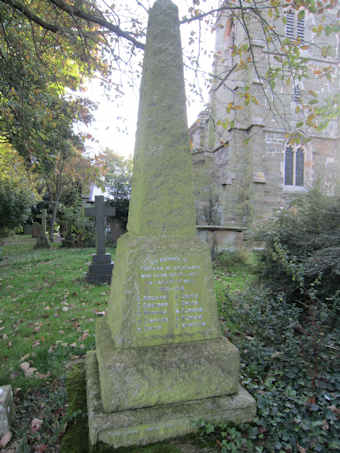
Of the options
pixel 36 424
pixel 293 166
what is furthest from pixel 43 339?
pixel 293 166

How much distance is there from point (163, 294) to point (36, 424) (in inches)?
58.8

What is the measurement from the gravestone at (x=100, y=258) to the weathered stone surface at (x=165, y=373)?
4.75m

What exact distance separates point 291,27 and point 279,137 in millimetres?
6850

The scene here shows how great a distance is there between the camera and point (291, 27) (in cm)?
1595

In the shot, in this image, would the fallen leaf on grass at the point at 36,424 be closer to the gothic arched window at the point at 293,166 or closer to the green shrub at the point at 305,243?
the green shrub at the point at 305,243

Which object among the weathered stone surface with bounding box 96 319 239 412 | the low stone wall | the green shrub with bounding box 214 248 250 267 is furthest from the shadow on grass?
the low stone wall

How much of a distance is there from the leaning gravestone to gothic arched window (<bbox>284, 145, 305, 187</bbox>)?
49.7ft

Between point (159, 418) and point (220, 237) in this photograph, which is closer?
point (159, 418)

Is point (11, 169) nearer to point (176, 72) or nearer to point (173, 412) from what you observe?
point (176, 72)

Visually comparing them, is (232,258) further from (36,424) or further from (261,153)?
(261,153)

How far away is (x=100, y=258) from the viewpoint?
6969mm

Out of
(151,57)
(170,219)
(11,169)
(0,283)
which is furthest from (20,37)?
(11,169)

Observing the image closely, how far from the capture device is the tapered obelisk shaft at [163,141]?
7.07ft

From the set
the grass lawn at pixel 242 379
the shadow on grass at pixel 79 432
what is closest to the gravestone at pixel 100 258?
the grass lawn at pixel 242 379
